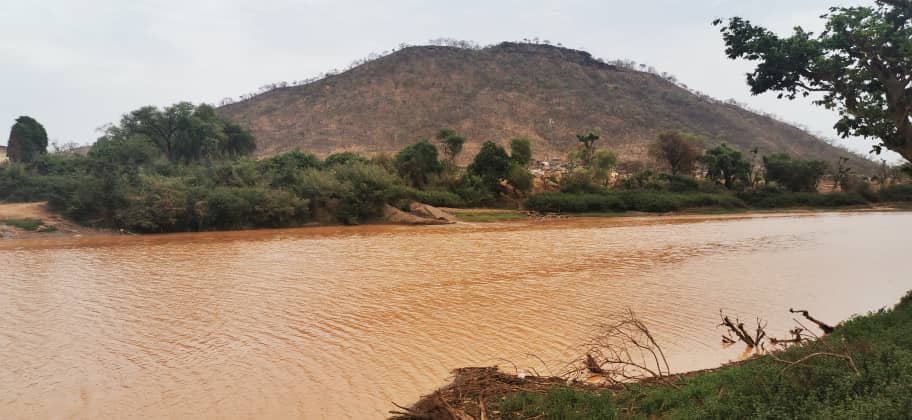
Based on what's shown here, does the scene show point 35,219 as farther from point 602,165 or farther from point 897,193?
point 897,193

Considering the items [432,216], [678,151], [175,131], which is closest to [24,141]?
[175,131]

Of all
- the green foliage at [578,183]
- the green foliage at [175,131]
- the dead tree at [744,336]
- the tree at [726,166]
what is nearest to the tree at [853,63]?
the dead tree at [744,336]

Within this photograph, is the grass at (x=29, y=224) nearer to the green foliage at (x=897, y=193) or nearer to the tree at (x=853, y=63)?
the tree at (x=853, y=63)

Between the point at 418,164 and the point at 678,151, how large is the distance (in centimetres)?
2758

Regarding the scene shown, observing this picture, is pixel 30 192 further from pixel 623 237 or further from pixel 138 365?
pixel 623 237

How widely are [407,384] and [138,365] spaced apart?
4.16 metres

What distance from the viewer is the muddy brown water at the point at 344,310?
7.06 meters

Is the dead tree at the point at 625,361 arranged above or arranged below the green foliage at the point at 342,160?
below

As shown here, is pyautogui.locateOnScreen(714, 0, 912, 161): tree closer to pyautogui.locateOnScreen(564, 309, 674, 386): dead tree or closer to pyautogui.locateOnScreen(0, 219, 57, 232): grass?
pyautogui.locateOnScreen(564, 309, 674, 386): dead tree

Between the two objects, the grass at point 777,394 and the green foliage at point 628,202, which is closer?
the grass at point 777,394

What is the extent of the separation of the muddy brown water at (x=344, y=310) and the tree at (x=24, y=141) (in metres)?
27.9

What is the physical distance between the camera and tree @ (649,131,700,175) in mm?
53938

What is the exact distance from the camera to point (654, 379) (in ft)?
21.2

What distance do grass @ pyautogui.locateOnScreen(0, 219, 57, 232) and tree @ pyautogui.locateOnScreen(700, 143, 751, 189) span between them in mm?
51163
